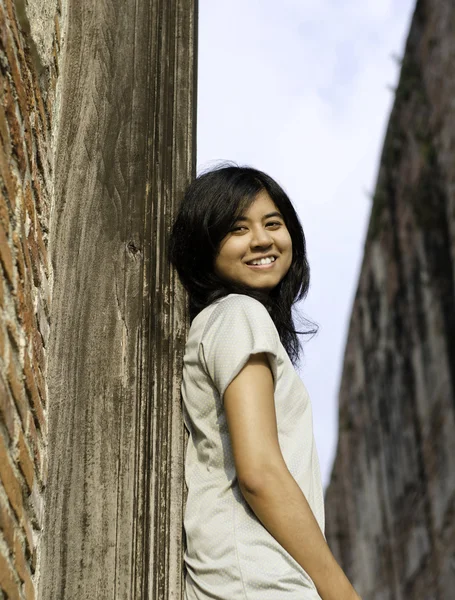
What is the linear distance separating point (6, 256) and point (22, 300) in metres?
0.14

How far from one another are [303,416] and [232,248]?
1.46 feet

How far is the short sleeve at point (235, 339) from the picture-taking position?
2186mm

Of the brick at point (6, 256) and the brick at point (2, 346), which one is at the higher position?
the brick at point (6, 256)

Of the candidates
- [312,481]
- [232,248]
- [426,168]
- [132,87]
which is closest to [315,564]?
[312,481]

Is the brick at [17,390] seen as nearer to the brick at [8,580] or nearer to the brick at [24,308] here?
the brick at [24,308]

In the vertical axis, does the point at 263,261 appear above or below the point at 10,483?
above

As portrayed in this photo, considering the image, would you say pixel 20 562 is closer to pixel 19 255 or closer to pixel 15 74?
pixel 19 255

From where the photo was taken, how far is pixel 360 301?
1173 cm

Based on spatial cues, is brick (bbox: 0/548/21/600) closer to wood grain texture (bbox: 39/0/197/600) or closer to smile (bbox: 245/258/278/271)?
wood grain texture (bbox: 39/0/197/600)

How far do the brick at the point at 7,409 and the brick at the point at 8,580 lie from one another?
0.71ft

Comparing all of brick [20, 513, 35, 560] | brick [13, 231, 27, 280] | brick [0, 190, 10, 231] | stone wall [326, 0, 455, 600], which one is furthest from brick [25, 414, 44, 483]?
stone wall [326, 0, 455, 600]

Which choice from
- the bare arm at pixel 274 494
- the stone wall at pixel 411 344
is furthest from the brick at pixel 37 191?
the stone wall at pixel 411 344

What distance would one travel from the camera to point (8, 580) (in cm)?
182

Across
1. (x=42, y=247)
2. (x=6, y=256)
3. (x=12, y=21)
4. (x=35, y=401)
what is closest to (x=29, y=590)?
(x=35, y=401)
